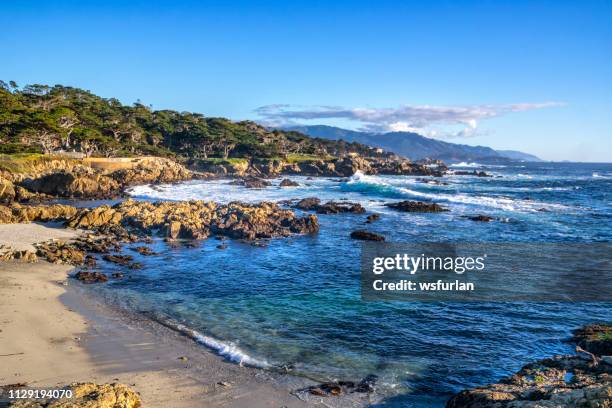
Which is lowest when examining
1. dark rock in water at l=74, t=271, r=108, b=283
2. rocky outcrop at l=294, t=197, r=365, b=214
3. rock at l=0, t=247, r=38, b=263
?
dark rock in water at l=74, t=271, r=108, b=283

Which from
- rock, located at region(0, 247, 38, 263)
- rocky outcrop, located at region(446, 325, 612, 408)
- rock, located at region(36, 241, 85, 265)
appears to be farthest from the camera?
rock, located at region(36, 241, 85, 265)

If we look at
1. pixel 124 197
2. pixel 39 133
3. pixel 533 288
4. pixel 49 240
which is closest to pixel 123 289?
pixel 49 240

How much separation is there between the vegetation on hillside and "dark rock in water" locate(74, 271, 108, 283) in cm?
4672

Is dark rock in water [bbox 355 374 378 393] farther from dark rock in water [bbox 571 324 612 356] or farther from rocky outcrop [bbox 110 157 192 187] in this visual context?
rocky outcrop [bbox 110 157 192 187]

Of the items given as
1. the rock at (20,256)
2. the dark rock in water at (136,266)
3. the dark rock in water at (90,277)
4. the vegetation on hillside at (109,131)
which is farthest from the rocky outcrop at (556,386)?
the vegetation on hillside at (109,131)

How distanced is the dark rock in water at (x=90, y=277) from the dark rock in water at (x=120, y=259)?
8.36ft

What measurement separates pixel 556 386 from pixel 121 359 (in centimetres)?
1054

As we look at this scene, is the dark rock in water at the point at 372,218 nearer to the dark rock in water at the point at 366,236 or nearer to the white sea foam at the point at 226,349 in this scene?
the dark rock in water at the point at 366,236

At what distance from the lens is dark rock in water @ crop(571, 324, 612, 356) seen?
12.5m

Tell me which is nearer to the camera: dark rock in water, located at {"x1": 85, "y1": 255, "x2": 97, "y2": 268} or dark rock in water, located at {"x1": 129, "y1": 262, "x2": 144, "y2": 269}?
dark rock in water, located at {"x1": 129, "y1": 262, "x2": 144, "y2": 269}

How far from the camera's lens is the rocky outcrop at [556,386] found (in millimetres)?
6879

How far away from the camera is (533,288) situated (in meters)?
19.4

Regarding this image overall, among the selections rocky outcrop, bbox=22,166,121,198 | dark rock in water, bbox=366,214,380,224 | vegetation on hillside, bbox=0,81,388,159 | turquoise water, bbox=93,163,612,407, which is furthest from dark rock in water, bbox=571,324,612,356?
vegetation on hillside, bbox=0,81,388,159

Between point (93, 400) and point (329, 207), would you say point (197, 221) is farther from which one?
point (93, 400)
